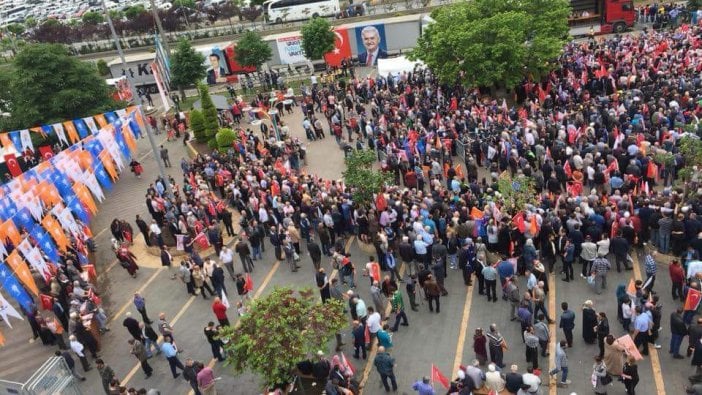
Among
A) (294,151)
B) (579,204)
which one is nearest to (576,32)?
(294,151)

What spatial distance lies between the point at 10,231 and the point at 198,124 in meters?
14.4

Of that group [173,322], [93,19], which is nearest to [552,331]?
[173,322]

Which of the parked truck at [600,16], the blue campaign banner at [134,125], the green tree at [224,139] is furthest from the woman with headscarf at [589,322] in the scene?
the parked truck at [600,16]

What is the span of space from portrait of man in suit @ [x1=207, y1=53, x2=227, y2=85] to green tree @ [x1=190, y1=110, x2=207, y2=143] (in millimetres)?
15967

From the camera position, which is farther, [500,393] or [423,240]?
[423,240]

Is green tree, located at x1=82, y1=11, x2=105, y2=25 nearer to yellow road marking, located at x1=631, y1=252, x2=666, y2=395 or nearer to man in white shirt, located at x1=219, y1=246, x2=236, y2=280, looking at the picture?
man in white shirt, located at x1=219, y1=246, x2=236, y2=280

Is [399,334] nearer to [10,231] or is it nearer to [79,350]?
[79,350]

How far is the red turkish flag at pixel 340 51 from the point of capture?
42.7m

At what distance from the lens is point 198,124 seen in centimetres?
3106

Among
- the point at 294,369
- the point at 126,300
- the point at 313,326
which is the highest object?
the point at 313,326

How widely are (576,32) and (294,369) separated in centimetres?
3491

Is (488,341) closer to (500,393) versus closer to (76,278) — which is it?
(500,393)

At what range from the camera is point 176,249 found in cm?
2033

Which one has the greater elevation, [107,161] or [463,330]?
[107,161]
